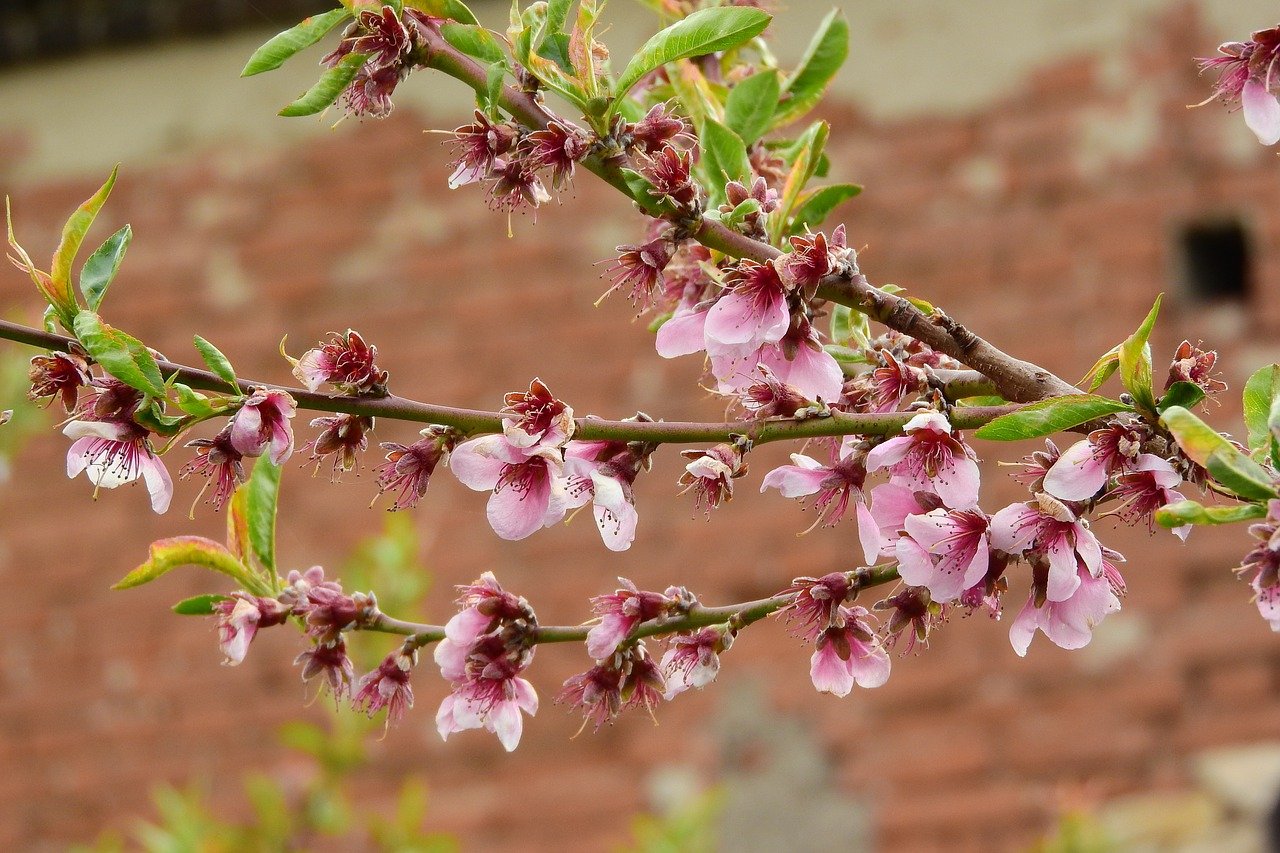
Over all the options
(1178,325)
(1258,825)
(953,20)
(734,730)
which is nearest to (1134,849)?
(1258,825)

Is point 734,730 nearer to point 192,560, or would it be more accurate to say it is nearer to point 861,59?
point 861,59

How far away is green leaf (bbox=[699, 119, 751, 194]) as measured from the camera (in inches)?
32.9

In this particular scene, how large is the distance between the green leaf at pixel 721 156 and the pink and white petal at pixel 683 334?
0.28 feet

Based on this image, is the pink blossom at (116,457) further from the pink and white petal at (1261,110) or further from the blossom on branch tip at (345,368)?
the pink and white petal at (1261,110)

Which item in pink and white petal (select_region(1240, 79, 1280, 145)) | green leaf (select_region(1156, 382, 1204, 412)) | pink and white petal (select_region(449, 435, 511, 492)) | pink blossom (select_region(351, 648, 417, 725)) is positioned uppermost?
pink and white petal (select_region(1240, 79, 1280, 145))

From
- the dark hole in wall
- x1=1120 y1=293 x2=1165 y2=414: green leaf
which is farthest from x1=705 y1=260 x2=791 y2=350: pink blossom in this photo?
the dark hole in wall

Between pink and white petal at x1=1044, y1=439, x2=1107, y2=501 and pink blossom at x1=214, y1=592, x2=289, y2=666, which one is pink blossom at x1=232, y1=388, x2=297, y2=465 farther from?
pink and white petal at x1=1044, y1=439, x2=1107, y2=501

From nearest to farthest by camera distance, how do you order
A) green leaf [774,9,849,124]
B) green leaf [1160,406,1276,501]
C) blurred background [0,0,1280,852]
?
green leaf [1160,406,1276,501], green leaf [774,9,849,124], blurred background [0,0,1280,852]

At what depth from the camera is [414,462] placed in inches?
31.2

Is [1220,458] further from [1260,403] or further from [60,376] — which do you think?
[60,376]

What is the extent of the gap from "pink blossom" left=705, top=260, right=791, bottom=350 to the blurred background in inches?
81.7

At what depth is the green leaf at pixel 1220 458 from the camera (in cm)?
64

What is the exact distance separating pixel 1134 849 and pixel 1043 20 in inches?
65.1

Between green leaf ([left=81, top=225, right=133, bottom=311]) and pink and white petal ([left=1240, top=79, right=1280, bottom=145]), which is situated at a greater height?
pink and white petal ([left=1240, top=79, right=1280, bottom=145])
